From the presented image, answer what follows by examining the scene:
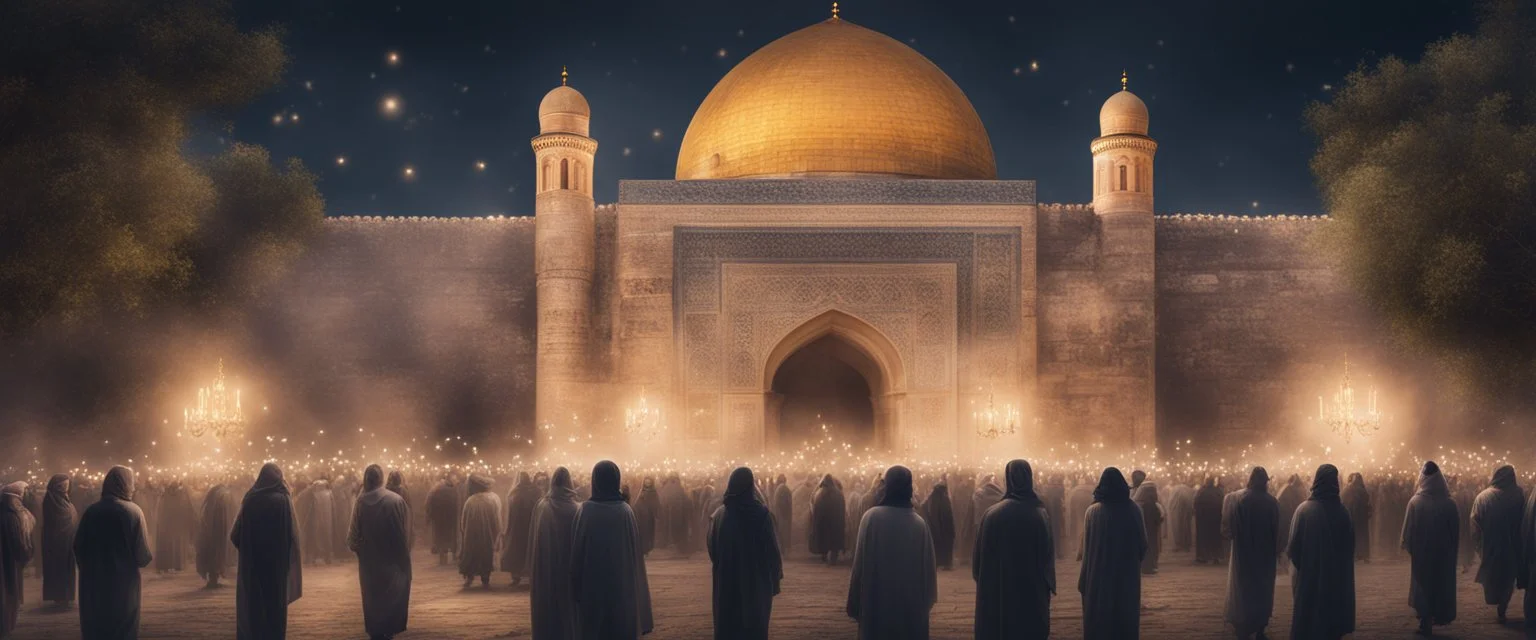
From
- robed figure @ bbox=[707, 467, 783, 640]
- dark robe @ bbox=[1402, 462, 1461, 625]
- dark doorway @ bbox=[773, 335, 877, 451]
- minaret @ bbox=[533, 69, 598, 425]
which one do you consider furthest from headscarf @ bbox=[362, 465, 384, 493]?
dark doorway @ bbox=[773, 335, 877, 451]

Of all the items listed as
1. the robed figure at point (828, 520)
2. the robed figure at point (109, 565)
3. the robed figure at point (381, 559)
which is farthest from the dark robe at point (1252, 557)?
the robed figure at point (109, 565)

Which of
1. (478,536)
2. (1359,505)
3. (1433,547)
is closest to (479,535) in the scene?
(478,536)

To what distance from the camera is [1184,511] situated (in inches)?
576

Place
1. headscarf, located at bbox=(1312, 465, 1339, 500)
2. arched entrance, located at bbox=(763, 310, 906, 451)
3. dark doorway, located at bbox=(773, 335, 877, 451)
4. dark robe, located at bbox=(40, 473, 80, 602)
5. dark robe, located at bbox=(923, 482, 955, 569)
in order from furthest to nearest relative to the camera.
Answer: dark doorway, located at bbox=(773, 335, 877, 451), arched entrance, located at bbox=(763, 310, 906, 451), dark robe, located at bbox=(923, 482, 955, 569), dark robe, located at bbox=(40, 473, 80, 602), headscarf, located at bbox=(1312, 465, 1339, 500)

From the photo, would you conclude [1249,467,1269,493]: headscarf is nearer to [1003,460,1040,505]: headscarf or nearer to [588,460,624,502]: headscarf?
[1003,460,1040,505]: headscarf

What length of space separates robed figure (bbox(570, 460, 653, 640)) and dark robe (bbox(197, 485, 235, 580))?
651 cm

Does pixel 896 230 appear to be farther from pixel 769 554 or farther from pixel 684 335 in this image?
pixel 769 554

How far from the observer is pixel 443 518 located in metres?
13.4

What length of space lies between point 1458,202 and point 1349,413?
202 inches

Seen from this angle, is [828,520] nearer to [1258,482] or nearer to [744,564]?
[1258,482]

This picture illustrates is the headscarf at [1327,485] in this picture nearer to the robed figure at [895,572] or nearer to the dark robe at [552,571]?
the robed figure at [895,572]

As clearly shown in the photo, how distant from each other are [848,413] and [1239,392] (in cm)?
632

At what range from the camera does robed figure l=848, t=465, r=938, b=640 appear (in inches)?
252

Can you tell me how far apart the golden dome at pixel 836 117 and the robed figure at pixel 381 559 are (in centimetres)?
1451
